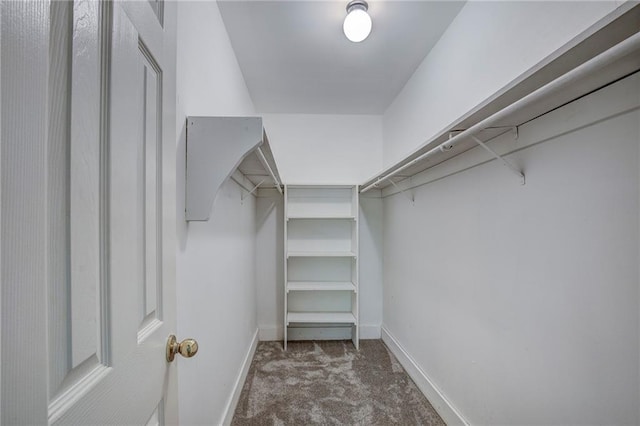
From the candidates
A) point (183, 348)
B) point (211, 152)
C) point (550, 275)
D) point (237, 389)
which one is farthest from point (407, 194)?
point (183, 348)

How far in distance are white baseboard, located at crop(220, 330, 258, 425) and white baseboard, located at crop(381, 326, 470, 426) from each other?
1262mm

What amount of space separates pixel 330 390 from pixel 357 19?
7.74ft

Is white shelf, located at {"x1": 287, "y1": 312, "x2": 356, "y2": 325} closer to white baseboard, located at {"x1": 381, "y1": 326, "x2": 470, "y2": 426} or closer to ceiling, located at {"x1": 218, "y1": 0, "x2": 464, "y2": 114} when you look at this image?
white baseboard, located at {"x1": 381, "y1": 326, "x2": 470, "y2": 426}

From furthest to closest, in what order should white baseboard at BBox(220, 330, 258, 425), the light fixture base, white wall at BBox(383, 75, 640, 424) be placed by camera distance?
white baseboard at BBox(220, 330, 258, 425)
the light fixture base
white wall at BBox(383, 75, 640, 424)

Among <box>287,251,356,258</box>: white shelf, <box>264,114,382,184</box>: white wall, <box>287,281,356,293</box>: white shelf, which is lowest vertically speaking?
<box>287,281,356,293</box>: white shelf

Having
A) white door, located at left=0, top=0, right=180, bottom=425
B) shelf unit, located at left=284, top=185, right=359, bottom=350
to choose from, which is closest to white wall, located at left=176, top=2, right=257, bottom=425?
white door, located at left=0, top=0, right=180, bottom=425

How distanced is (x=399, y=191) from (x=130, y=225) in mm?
2209

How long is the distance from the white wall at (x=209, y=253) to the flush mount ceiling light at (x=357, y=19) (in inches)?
27.8

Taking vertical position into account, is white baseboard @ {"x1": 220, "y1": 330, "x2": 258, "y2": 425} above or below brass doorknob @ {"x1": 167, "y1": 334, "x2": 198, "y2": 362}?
below

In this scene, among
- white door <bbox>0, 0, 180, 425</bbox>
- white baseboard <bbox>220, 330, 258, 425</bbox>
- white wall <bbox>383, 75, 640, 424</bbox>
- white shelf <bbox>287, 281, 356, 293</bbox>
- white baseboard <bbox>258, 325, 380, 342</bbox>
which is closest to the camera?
white door <bbox>0, 0, 180, 425</bbox>

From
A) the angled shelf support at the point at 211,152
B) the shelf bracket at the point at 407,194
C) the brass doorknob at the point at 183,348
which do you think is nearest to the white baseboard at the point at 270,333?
the shelf bracket at the point at 407,194

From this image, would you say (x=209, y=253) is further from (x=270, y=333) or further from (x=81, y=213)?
(x=270, y=333)

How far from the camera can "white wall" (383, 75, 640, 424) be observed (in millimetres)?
828

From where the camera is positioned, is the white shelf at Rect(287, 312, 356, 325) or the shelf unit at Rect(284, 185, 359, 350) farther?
the shelf unit at Rect(284, 185, 359, 350)
